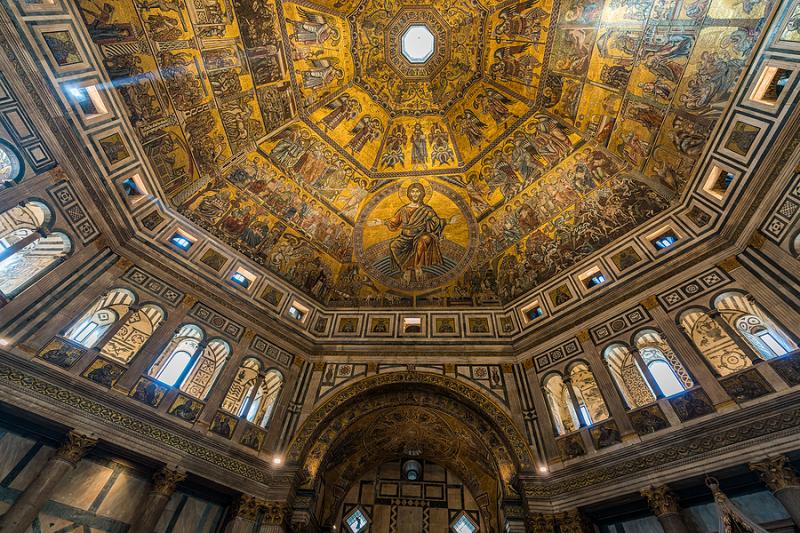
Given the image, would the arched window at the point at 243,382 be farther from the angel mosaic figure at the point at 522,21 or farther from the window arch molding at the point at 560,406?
the angel mosaic figure at the point at 522,21

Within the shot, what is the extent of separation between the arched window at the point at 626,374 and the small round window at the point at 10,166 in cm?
1824

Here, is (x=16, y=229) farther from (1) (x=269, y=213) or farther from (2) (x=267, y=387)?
(2) (x=267, y=387)

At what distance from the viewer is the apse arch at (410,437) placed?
11945mm

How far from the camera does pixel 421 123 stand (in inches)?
741

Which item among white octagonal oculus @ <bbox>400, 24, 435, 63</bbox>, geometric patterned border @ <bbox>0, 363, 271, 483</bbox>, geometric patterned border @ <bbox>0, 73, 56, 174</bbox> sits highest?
white octagonal oculus @ <bbox>400, 24, 435, 63</bbox>

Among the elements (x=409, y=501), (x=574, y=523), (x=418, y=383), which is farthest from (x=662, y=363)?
(x=409, y=501)

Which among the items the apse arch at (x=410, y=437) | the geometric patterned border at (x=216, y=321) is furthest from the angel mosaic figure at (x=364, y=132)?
the apse arch at (x=410, y=437)

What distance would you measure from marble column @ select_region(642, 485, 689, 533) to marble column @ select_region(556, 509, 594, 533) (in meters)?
1.84

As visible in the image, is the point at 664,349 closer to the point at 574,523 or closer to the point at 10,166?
the point at 574,523

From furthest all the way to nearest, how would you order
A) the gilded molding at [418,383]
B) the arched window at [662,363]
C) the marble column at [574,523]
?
the gilded molding at [418,383], the arched window at [662,363], the marble column at [574,523]

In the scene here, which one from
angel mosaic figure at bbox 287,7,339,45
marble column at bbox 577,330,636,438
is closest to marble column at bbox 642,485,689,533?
marble column at bbox 577,330,636,438

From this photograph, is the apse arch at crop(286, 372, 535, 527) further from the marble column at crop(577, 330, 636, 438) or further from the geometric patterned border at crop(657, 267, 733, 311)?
the geometric patterned border at crop(657, 267, 733, 311)

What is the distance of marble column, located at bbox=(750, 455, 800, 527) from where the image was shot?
22.9 ft

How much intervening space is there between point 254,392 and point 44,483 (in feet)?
18.1
